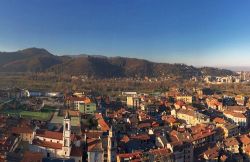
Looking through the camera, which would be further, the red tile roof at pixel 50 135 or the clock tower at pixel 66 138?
the red tile roof at pixel 50 135

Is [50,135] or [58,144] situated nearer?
[58,144]

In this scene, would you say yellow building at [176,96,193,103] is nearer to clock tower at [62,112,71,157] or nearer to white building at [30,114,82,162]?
white building at [30,114,82,162]

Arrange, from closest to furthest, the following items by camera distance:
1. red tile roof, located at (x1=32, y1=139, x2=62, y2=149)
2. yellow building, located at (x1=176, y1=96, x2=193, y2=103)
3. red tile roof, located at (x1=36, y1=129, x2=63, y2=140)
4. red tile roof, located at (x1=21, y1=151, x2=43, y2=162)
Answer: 1. red tile roof, located at (x1=21, y1=151, x2=43, y2=162)
2. red tile roof, located at (x1=32, y1=139, x2=62, y2=149)
3. red tile roof, located at (x1=36, y1=129, x2=63, y2=140)
4. yellow building, located at (x1=176, y1=96, x2=193, y2=103)

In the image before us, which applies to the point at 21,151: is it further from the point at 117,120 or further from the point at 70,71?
the point at 70,71

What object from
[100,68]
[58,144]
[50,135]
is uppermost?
[100,68]

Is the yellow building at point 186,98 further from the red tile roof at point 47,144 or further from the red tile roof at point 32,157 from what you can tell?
the red tile roof at point 32,157

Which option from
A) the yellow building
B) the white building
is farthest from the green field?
the yellow building

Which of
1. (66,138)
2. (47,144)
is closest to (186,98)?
(47,144)

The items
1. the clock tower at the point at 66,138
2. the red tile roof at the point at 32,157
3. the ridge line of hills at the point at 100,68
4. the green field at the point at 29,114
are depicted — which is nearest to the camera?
the red tile roof at the point at 32,157

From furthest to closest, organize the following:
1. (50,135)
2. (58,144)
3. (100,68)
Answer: (100,68)
(50,135)
(58,144)

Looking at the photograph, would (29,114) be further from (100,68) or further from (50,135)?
(100,68)

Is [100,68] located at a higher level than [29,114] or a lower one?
higher

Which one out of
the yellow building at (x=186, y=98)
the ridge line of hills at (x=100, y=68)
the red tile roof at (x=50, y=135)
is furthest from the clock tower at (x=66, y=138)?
the ridge line of hills at (x=100, y=68)
